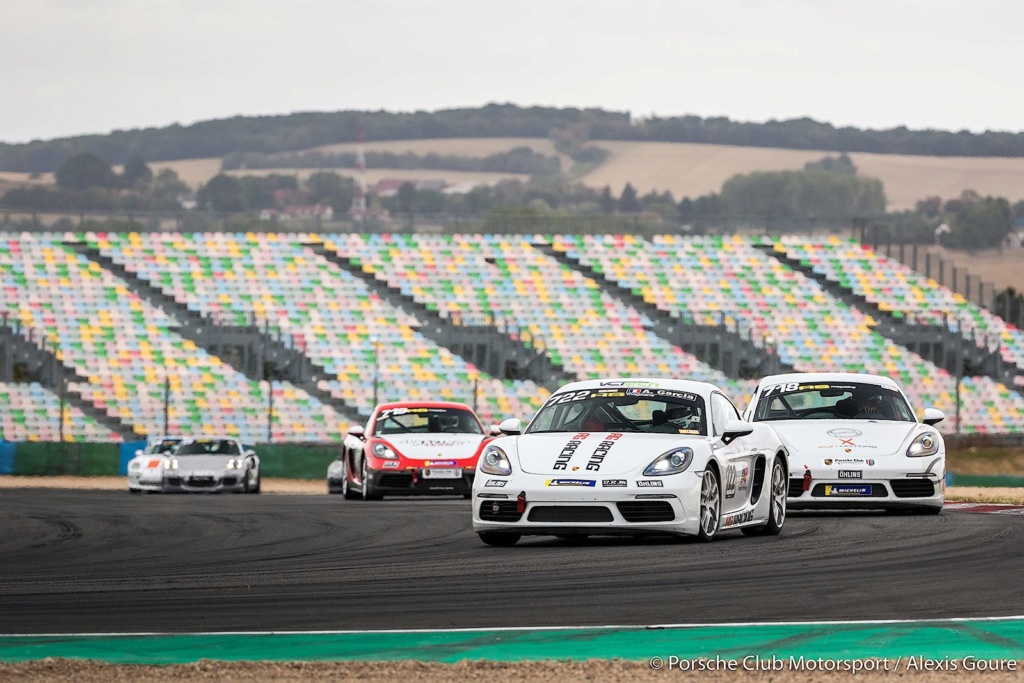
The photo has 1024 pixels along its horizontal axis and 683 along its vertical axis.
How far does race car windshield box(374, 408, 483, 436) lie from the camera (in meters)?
22.5

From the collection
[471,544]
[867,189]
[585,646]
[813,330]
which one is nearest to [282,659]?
[585,646]

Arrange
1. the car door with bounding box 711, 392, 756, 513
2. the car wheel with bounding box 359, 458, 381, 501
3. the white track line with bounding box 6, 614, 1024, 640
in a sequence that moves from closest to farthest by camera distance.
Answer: the white track line with bounding box 6, 614, 1024, 640 → the car door with bounding box 711, 392, 756, 513 → the car wheel with bounding box 359, 458, 381, 501

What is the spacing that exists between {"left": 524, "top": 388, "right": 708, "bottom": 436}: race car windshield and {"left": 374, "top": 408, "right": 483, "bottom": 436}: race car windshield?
8.72 meters

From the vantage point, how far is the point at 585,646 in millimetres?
7715

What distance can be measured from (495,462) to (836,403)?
5.44 m

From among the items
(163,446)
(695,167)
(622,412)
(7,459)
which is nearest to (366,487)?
(622,412)

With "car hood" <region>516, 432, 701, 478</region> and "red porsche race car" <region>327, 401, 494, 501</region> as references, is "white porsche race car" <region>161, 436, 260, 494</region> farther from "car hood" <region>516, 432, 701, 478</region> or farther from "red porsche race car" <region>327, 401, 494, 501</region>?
"car hood" <region>516, 432, 701, 478</region>

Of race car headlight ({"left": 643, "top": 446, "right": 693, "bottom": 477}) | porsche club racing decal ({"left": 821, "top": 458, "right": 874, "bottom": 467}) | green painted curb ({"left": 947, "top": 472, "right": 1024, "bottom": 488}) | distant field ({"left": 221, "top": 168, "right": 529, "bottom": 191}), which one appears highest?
distant field ({"left": 221, "top": 168, "right": 529, "bottom": 191})

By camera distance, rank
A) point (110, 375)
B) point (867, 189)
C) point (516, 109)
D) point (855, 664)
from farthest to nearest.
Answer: point (516, 109) < point (867, 189) < point (110, 375) < point (855, 664)

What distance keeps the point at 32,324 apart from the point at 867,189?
306 feet

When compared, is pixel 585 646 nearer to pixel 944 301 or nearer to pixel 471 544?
pixel 471 544

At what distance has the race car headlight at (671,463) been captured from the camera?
499 inches

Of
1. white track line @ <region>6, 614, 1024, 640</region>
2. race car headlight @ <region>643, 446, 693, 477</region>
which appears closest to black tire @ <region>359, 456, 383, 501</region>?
race car headlight @ <region>643, 446, 693, 477</region>

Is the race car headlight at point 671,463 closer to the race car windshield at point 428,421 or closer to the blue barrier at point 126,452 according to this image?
the race car windshield at point 428,421
